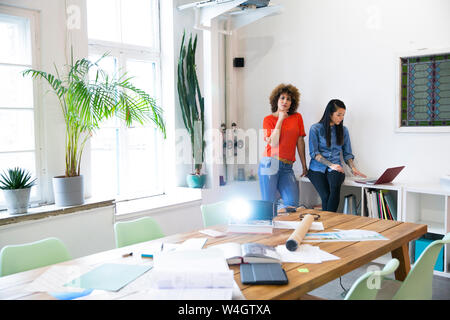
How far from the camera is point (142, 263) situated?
2.20m

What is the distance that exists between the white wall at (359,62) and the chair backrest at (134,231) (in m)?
2.81

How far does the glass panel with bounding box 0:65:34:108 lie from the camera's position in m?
3.78

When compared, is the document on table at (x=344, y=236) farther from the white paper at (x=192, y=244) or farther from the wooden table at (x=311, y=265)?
the white paper at (x=192, y=244)

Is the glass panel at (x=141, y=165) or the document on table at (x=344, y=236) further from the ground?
the glass panel at (x=141, y=165)

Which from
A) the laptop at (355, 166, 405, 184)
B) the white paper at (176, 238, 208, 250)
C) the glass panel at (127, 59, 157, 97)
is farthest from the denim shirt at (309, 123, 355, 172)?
the white paper at (176, 238, 208, 250)

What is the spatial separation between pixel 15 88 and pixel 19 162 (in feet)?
2.17

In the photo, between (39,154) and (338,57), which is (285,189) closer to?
(338,57)

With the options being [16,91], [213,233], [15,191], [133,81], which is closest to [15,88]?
[16,91]

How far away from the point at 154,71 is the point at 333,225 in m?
3.19

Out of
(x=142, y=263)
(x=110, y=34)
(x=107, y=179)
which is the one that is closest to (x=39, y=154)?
(x=107, y=179)

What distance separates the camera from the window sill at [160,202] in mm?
4336

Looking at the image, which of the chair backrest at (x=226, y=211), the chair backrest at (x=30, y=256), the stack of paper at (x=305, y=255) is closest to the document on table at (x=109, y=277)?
the chair backrest at (x=30, y=256)

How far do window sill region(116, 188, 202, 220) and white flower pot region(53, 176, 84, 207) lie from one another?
1.66ft
